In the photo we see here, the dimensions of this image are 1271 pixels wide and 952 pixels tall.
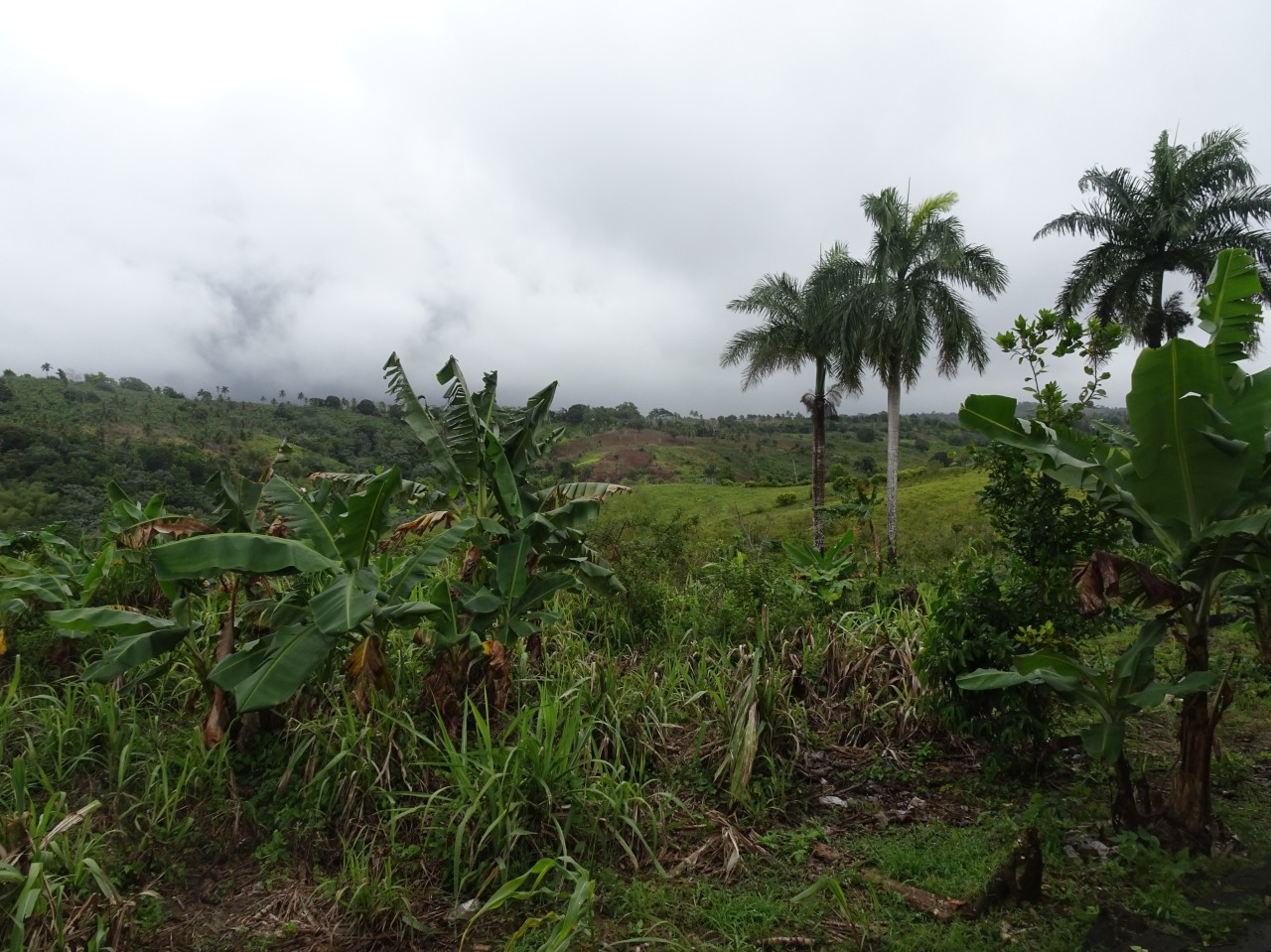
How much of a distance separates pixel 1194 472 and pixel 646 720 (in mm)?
3699

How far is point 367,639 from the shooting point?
13.9 feet

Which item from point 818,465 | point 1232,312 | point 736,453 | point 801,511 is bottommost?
point 801,511

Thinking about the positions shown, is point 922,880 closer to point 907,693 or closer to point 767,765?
point 767,765

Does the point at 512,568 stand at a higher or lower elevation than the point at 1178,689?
higher

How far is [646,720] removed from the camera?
486 centimetres

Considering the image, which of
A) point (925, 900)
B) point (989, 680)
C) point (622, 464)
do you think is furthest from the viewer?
point (622, 464)

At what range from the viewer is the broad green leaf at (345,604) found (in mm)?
3834

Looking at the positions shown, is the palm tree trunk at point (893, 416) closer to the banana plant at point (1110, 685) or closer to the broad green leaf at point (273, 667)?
the banana plant at point (1110, 685)

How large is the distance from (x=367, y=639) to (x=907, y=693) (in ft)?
13.8

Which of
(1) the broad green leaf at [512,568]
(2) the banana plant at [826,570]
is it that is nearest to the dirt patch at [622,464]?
(2) the banana plant at [826,570]

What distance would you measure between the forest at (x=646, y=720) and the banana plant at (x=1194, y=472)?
2 cm

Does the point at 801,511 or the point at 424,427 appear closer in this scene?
the point at 424,427

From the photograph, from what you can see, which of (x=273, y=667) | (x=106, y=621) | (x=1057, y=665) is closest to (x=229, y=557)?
(x=273, y=667)

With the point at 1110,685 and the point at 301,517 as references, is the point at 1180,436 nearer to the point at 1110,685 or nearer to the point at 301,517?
the point at 1110,685
